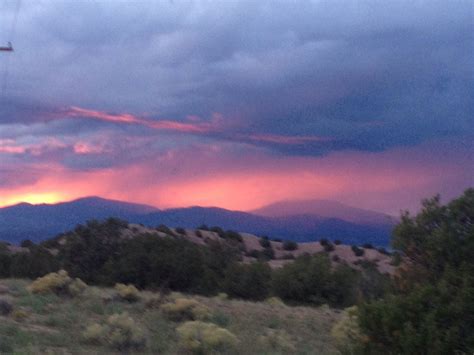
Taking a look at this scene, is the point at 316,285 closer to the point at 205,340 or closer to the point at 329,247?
the point at 205,340

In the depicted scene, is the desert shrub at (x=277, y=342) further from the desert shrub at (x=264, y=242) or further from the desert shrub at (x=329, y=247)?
the desert shrub at (x=264, y=242)

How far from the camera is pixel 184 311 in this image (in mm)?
23781

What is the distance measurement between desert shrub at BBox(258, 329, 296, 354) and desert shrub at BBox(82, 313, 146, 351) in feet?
11.3

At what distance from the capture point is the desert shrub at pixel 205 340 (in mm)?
19078

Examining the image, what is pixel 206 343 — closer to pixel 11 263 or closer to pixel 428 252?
pixel 428 252

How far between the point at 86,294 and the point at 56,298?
1544 millimetres

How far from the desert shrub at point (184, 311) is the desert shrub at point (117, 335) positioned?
4.10 metres

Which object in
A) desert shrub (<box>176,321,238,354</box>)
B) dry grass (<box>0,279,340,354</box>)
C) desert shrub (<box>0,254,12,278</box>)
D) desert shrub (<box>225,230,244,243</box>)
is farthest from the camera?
desert shrub (<box>225,230,244,243</box>)

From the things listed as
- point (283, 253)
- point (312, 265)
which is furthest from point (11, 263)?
point (283, 253)

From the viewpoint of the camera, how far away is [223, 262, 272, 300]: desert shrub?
38.9m

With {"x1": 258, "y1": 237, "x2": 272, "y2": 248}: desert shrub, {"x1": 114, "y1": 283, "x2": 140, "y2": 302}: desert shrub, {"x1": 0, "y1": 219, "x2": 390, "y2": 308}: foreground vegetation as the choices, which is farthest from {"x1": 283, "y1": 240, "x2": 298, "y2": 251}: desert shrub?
{"x1": 114, "y1": 283, "x2": 140, "y2": 302}: desert shrub

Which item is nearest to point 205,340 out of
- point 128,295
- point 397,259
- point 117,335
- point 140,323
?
point 117,335

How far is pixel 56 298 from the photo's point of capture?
24703 millimetres

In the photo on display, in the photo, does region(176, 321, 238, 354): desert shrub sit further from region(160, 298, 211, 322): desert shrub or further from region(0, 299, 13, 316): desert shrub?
region(0, 299, 13, 316): desert shrub
